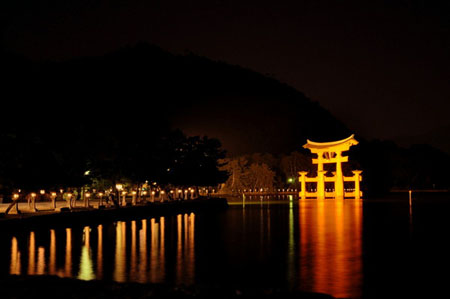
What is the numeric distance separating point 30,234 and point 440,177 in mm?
88171

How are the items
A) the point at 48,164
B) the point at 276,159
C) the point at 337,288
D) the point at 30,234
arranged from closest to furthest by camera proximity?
1. the point at 337,288
2. the point at 30,234
3. the point at 48,164
4. the point at 276,159

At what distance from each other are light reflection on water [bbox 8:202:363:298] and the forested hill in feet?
299

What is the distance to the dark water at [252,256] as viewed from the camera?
38.0 ft

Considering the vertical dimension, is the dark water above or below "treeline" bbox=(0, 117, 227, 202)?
below

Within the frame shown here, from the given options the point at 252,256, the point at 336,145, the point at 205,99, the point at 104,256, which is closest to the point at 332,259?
the point at 252,256

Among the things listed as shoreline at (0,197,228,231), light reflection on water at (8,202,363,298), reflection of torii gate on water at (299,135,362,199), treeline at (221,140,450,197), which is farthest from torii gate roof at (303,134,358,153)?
light reflection on water at (8,202,363,298)

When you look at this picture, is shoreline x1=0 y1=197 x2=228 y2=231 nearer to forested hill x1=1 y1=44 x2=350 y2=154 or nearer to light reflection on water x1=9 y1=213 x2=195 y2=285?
light reflection on water x1=9 y1=213 x2=195 y2=285

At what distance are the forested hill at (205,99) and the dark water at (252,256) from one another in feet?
299

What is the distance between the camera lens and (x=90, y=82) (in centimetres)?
14012

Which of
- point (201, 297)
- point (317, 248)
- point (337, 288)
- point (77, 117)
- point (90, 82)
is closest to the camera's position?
point (201, 297)

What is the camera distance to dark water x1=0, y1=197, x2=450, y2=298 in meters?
11.6

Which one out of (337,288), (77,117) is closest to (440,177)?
(77,117)

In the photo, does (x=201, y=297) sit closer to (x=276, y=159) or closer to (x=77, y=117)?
(x=77, y=117)

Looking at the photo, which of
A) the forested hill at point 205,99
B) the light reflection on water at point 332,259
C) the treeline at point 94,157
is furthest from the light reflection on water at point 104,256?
A: the forested hill at point 205,99
